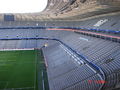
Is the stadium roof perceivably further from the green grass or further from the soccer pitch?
the green grass

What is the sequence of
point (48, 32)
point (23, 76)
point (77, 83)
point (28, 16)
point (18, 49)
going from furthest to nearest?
point (48, 32) → point (28, 16) → point (18, 49) → point (23, 76) → point (77, 83)

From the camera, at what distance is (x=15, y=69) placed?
87.3ft

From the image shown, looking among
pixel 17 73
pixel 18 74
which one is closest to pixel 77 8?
pixel 17 73

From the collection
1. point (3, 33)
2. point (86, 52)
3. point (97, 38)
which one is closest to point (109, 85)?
point (86, 52)

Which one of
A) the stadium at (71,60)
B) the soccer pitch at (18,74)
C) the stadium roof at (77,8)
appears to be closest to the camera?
the stadium at (71,60)

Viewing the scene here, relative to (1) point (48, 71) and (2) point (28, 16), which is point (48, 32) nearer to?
(2) point (28, 16)

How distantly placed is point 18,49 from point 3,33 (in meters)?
7.79

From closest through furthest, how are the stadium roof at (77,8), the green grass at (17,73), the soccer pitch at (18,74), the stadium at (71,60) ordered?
the stadium at (71,60) → the soccer pitch at (18,74) → the green grass at (17,73) → the stadium roof at (77,8)

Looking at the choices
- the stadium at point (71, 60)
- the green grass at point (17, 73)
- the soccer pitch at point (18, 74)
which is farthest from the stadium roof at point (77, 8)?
the green grass at point (17, 73)

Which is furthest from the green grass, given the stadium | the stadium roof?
the stadium roof

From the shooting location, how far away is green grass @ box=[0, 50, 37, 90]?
2089 centimetres

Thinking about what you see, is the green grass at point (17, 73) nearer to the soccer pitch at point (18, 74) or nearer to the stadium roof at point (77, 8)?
the soccer pitch at point (18, 74)

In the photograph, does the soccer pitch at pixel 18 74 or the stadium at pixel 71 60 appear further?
the soccer pitch at pixel 18 74

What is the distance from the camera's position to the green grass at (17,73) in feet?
68.5
